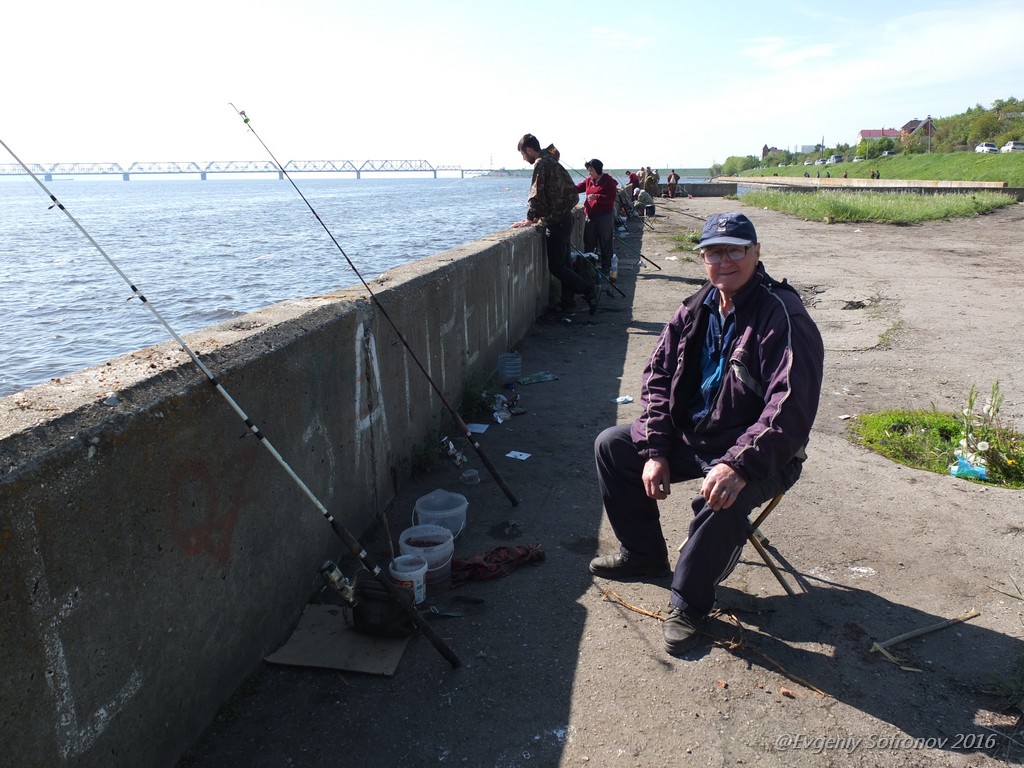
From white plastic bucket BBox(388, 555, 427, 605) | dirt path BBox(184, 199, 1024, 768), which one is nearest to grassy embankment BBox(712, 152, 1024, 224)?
dirt path BBox(184, 199, 1024, 768)

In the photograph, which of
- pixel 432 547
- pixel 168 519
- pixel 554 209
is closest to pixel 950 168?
pixel 554 209

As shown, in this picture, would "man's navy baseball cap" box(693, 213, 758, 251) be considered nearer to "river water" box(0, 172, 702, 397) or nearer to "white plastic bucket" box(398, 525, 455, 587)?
"white plastic bucket" box(398, 525, 455, 587)

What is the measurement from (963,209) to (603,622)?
2497cm

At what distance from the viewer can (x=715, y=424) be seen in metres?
3.33

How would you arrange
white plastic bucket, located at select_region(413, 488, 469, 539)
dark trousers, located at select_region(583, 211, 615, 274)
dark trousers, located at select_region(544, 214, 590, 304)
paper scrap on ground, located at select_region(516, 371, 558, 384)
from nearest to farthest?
white plastic bucket, located at select_region(413, 488, 469, 539) → paper scrap on ground, located at select_region(516, 371, 558, 384) → dark trousers, located at select_region(544, 214, 590, 304) → dark trousers, located at select_region(583, 211, 615, 274)

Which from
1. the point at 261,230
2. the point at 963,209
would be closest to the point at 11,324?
the point at 261,230

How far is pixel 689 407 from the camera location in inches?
139

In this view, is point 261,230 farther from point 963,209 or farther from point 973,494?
point 973,494

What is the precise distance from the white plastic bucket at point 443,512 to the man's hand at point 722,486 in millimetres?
1614

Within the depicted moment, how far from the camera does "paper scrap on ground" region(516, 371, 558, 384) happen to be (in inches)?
284

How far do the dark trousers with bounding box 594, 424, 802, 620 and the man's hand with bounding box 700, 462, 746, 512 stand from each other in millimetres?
73

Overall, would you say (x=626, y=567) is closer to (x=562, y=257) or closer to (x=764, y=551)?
(x=764, y=551)

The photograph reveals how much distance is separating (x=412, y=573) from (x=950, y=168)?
58.5 metres

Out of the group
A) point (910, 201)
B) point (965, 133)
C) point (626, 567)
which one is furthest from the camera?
point (965, 133)
